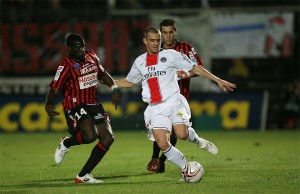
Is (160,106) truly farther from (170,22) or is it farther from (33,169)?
(33,169)

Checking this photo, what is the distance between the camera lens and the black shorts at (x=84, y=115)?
388 inches

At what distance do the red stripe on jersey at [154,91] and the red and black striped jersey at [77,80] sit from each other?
956mm

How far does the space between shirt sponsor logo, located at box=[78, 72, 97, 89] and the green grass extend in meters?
1.33

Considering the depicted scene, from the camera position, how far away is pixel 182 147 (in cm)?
1578

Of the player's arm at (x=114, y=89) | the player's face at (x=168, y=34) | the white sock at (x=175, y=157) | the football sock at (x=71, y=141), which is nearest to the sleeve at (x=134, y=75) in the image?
the player's arm at (x=114, y=89)

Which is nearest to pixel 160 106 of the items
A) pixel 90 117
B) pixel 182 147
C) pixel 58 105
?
pixel 90 117

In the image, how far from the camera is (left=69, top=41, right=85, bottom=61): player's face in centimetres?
978

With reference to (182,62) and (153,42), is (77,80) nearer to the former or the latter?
(153,42)

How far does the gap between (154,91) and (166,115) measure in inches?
14.5

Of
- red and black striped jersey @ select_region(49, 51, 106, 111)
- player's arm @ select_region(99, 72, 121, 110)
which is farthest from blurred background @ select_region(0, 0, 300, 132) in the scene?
red and black striped jersey @ select_region(49, 51, 106, 111)

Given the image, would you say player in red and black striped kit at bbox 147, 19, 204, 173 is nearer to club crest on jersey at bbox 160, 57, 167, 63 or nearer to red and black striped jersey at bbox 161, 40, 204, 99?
red and black striped jersey at bbox 161, 40, 204, 99

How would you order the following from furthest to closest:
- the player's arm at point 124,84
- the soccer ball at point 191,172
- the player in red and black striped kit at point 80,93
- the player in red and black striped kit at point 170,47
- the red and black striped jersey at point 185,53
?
the red and black striped jersey at point 185,53, the player in red and black striped kit at point 170,47, the player's arm at point 124,84, the player in red and black striped kit at point 80,93, the soccer ball at point 191,172

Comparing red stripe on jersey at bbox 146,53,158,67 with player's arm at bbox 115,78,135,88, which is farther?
player's arm at bbox 115,78,135,88

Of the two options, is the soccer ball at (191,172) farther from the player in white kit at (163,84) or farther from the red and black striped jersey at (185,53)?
the red and black striped jersey at (185,53)
